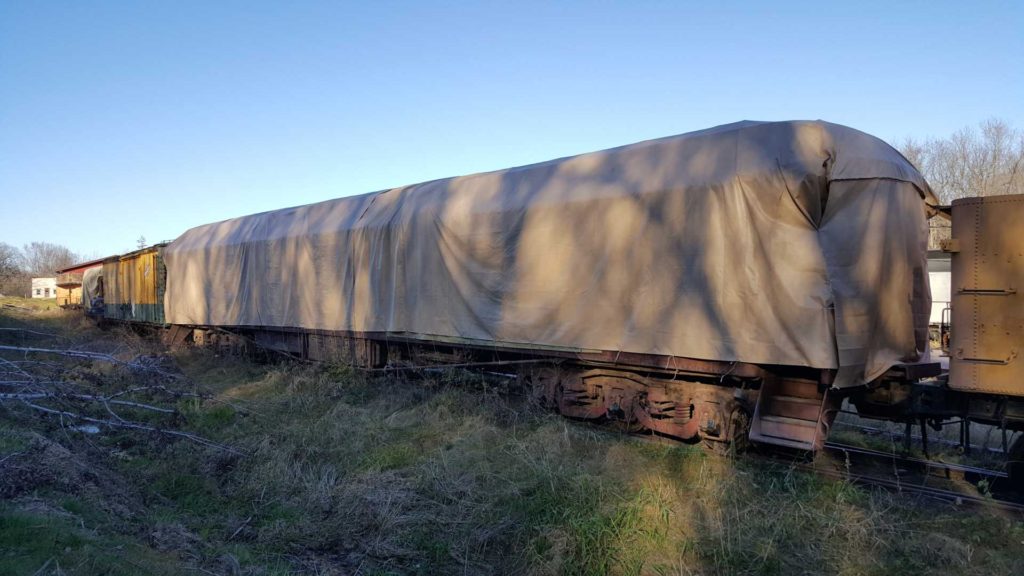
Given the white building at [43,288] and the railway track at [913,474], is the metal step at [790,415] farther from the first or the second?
the white building at [43,288]

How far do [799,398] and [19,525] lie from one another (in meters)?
6.23

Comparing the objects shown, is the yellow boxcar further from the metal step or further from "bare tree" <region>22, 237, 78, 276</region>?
"bare tree" <region>22, 237, 78, 276</region>

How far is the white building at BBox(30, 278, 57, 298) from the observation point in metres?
63.2

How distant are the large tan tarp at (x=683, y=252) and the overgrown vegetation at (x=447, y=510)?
1211 mm

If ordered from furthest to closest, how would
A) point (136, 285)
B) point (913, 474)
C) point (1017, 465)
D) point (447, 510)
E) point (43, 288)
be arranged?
point (43, 288) < point (136, 285) < point (913, 474) < point (1017, 465) < point (447, 510)

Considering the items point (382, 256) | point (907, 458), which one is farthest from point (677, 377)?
point (382, 256)

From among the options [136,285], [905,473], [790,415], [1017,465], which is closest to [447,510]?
[790,415]

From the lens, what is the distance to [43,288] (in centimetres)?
6384

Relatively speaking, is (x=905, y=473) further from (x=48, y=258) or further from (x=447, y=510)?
(x=48, y=258)

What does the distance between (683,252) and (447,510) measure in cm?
342

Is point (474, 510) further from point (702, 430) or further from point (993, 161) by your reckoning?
point (993, 161)

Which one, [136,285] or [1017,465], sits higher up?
[136,285]

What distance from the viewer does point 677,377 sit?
7004mm

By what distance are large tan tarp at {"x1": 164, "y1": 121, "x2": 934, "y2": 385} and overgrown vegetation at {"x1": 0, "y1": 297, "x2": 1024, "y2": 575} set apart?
121 cm
